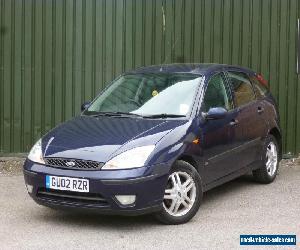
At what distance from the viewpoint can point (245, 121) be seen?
785 centimetres

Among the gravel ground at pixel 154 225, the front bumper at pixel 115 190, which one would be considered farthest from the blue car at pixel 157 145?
the gravel ground at pixel 154 225

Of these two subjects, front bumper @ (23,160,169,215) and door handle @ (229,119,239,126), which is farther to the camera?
door handle @ (229,119,239,126)

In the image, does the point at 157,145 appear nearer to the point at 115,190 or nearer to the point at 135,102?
the point at 115,190

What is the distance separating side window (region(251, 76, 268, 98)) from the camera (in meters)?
8.48

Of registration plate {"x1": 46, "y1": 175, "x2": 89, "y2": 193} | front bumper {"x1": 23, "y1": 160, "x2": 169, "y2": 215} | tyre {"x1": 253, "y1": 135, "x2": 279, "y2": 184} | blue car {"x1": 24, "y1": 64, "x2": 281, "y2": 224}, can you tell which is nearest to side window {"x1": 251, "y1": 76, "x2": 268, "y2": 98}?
blue car {"x1": 24, "y1": 64, "x2": 281, "y2": 224}

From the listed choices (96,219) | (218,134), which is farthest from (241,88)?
(96,219)

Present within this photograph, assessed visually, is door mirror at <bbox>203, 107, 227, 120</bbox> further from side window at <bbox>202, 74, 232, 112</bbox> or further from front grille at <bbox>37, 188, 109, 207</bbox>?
front grille at <bbox>37, 188, 109, 207</bbox>

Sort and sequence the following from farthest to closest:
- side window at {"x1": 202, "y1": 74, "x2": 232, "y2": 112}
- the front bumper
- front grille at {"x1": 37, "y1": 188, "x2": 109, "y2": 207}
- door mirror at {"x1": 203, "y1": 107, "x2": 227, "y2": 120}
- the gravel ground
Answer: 1. side window at {"x1": 202, "y1": 74, "x2": 232, "y2": 112}
2. door mirror at {"x1": 203, "y1": 107, "x2": 227, "y2": 120}
3. front grille at {"x1": 37, "y1": 188, "x2": 109, "y2": 207}
4. the front bumper
5. the gravel ground

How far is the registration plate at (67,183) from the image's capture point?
20.2 ft

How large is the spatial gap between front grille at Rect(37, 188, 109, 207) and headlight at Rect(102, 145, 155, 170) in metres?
0.32

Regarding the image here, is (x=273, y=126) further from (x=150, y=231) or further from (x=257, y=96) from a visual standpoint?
(x=150, y=231)

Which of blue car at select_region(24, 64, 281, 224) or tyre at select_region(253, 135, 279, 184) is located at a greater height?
blue car at select_region(24, 64, 281, 224)

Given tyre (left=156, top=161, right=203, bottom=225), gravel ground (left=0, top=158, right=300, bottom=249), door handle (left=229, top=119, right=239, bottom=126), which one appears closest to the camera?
gravel ground (left=0, top=158, right=300, bottom=249)

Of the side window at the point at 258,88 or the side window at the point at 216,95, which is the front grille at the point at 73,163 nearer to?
the side window at the point at 216,95
